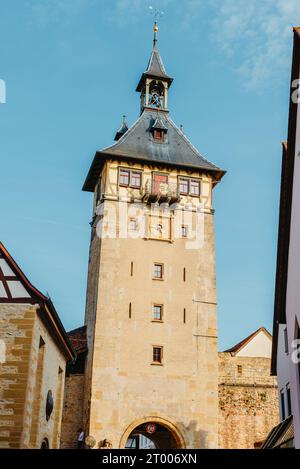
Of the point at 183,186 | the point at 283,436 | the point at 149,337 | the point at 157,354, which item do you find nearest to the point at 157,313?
the point at 149,337

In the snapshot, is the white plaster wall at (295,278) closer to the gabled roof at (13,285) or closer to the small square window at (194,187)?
the gabled roof at (13,285)

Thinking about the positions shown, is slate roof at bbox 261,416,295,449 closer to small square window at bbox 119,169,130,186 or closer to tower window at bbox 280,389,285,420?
tower window at bbox 280,389,285,420

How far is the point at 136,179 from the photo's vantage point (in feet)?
128

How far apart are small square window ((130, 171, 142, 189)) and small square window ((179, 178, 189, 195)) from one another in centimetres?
250

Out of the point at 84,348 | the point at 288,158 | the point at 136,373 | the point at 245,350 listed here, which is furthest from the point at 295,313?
the point at 245,350

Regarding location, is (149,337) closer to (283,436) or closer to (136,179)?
(136,179)

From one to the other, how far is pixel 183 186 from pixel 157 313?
8.19m

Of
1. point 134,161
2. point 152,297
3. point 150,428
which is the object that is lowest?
point 150,428

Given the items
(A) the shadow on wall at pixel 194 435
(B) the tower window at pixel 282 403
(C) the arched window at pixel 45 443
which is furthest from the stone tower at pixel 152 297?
(C) the arched window at pixel 45 443

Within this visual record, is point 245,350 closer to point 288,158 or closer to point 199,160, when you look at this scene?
point 199,160

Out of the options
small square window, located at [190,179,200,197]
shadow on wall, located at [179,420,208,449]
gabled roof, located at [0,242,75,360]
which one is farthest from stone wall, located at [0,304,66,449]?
small square window, located at [190,179,200,197]

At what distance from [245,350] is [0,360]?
25151 millimetres

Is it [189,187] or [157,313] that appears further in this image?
[189,187]

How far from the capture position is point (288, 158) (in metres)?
16.8
